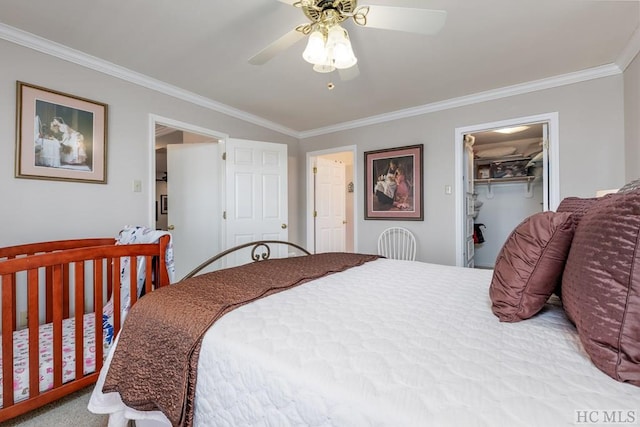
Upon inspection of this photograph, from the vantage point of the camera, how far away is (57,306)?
54.7 inches

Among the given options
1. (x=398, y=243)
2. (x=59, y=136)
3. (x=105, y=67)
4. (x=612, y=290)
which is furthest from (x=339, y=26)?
(x=398, y=243)

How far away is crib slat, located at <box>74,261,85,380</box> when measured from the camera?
1.42 m

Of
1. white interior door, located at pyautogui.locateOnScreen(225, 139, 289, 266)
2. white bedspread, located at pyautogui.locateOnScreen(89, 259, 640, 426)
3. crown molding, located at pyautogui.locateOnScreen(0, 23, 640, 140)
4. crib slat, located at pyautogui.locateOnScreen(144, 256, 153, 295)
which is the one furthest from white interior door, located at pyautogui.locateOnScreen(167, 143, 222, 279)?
white bedspread, located at pyautogui.locateOnScreen(89, 259, 640, 426)

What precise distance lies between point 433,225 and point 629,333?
2.97m

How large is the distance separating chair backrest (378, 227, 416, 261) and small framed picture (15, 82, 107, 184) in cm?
313

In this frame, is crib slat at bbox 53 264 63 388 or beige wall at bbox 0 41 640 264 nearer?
crib slat at bbox 53 264 63 388

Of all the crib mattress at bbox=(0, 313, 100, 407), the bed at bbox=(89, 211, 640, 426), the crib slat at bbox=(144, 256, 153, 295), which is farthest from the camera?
the crib slat at bbox=(144, 256, 153, 295)

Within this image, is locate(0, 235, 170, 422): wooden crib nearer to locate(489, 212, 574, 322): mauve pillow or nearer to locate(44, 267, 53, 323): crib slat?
locate(44, 267, 53, 323): crib slat

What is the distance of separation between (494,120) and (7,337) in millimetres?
4031

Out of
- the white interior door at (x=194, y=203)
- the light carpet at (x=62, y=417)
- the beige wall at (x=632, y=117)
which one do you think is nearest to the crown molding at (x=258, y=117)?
the beige wall at (x=632, y=117)

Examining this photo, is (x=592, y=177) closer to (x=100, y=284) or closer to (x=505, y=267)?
(x=505, y=267)

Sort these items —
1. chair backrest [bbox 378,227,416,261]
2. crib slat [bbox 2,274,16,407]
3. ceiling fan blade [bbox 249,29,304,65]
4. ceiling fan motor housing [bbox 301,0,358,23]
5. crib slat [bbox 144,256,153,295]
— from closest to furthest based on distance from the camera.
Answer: crib slat [bbox 2,274,16,407] < ceiling fan motor housing [bbox 301,0,358,23] < ceiling fan blade [bbox 249,29,304,65] < crib slat [bbox 144,256,153,295] < chair backrest [bbox 378,227,416,261]

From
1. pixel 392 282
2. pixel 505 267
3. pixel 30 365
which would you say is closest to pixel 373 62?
pixel 392 282

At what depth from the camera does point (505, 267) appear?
1.00m
